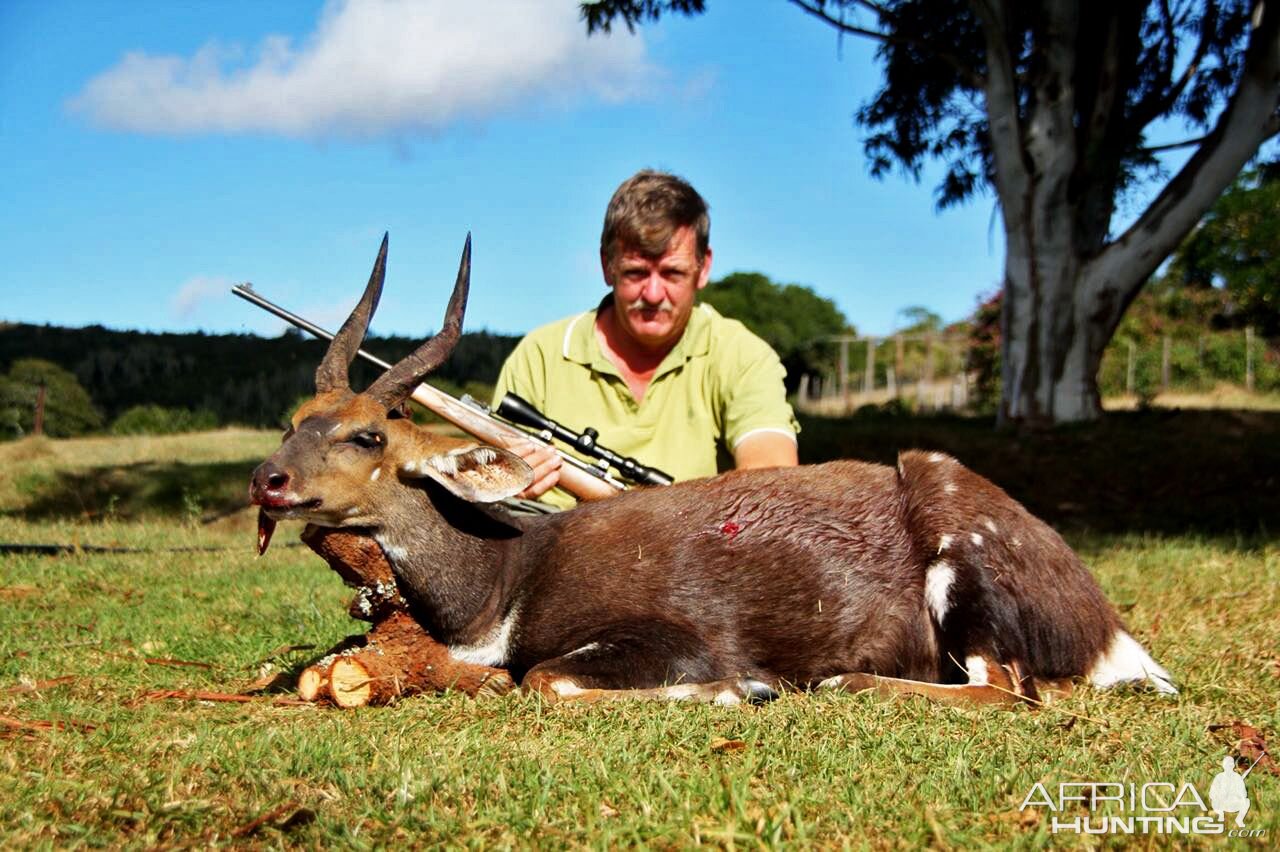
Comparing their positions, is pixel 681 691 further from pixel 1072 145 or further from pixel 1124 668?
pixel 1072 145

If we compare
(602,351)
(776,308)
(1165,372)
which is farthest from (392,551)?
(776,308)

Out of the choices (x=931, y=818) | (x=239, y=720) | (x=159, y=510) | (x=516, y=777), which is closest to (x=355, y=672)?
(x=239, y=720)

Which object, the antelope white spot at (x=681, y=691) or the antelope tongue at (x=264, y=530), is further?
the antelope tongue at (x=264, y=530)

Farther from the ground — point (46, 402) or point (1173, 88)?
point (1173, 88)

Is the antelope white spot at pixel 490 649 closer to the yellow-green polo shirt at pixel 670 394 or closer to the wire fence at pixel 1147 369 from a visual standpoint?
the yellow-green polo shirt at pixel 670 394

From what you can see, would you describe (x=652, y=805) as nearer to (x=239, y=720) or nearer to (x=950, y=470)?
(x=239, y=720)

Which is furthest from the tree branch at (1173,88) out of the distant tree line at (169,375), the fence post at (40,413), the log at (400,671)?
the fence post at (40,413)

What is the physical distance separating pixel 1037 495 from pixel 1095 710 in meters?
10.4

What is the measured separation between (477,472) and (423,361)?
506 millimetres

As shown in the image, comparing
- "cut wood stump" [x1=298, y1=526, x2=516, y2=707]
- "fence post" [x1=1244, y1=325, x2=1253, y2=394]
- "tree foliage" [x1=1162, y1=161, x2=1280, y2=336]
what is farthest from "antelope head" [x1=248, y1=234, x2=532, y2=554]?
"fence post" [x1=1244, y1=325, x2=1253, y2=394]

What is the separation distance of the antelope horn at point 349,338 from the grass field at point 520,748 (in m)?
1.29

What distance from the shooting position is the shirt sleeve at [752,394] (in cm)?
669

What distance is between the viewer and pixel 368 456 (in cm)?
473

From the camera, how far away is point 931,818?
10.5 ft
